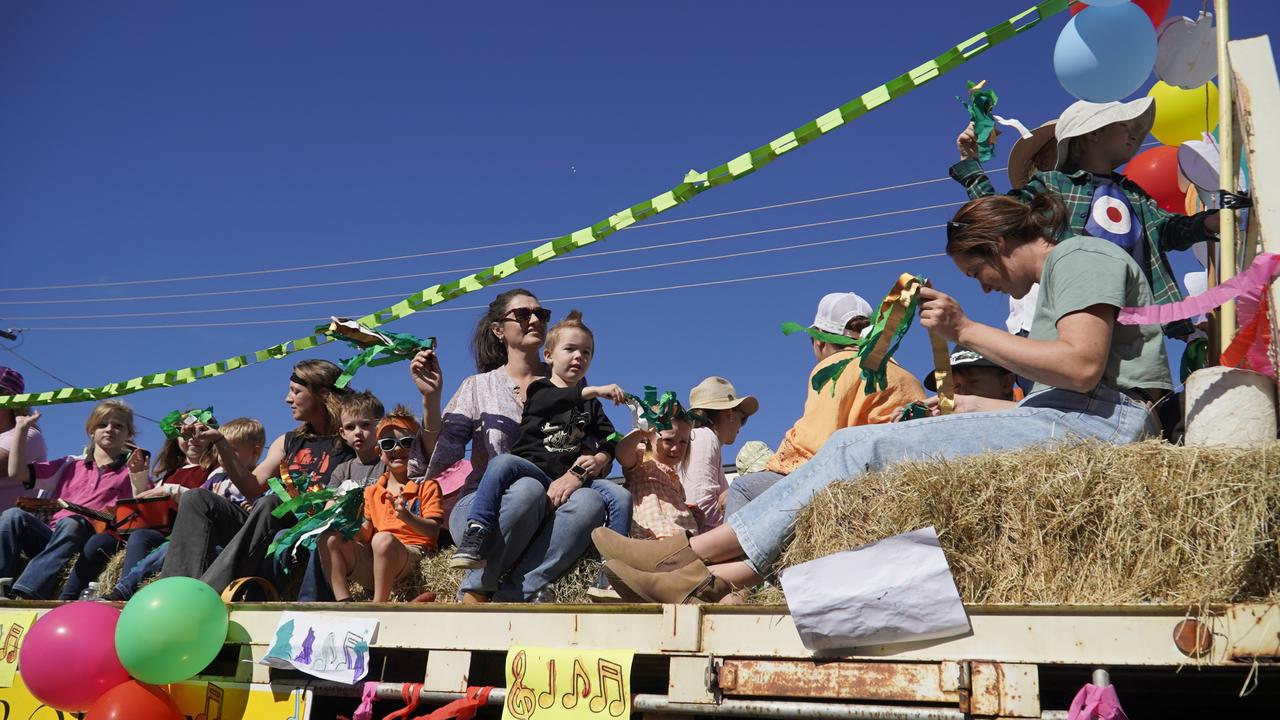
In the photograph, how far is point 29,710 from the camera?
4988 millimetres

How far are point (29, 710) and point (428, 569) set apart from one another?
1899 mm

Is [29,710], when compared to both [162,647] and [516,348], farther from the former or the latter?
[516,348]

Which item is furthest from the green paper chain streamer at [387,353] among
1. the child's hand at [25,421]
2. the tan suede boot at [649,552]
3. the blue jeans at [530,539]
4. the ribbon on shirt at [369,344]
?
the child's hand at [25,421]

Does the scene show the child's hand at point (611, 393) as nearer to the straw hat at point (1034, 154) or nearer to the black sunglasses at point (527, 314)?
the black sunglasses at point (527, 314)

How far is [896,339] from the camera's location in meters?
3.91

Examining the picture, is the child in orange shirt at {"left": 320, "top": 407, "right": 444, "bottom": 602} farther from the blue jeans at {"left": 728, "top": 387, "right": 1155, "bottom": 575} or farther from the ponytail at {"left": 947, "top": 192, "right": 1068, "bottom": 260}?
the ponytail at {"left": 947, "top": 192, "right": 1068, "bottom": 260}

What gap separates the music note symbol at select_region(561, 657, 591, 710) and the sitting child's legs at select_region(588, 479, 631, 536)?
5.47 feet

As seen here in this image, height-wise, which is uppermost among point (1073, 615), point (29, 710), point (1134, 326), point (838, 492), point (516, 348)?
point (516, 348)

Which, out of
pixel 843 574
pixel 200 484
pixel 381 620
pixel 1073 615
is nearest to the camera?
pixel 1073 615

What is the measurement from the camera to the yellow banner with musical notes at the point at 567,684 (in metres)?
3.47

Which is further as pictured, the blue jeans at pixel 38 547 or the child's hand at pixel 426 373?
the blue jeans at pixel 38 547

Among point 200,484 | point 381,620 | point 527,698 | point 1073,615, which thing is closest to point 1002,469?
point 1073,615

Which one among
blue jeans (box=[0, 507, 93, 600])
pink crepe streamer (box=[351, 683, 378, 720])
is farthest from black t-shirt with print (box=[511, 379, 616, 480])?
blue jeans (box=[0, 507, 93, 600])

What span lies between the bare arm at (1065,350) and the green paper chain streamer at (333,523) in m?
3.21
